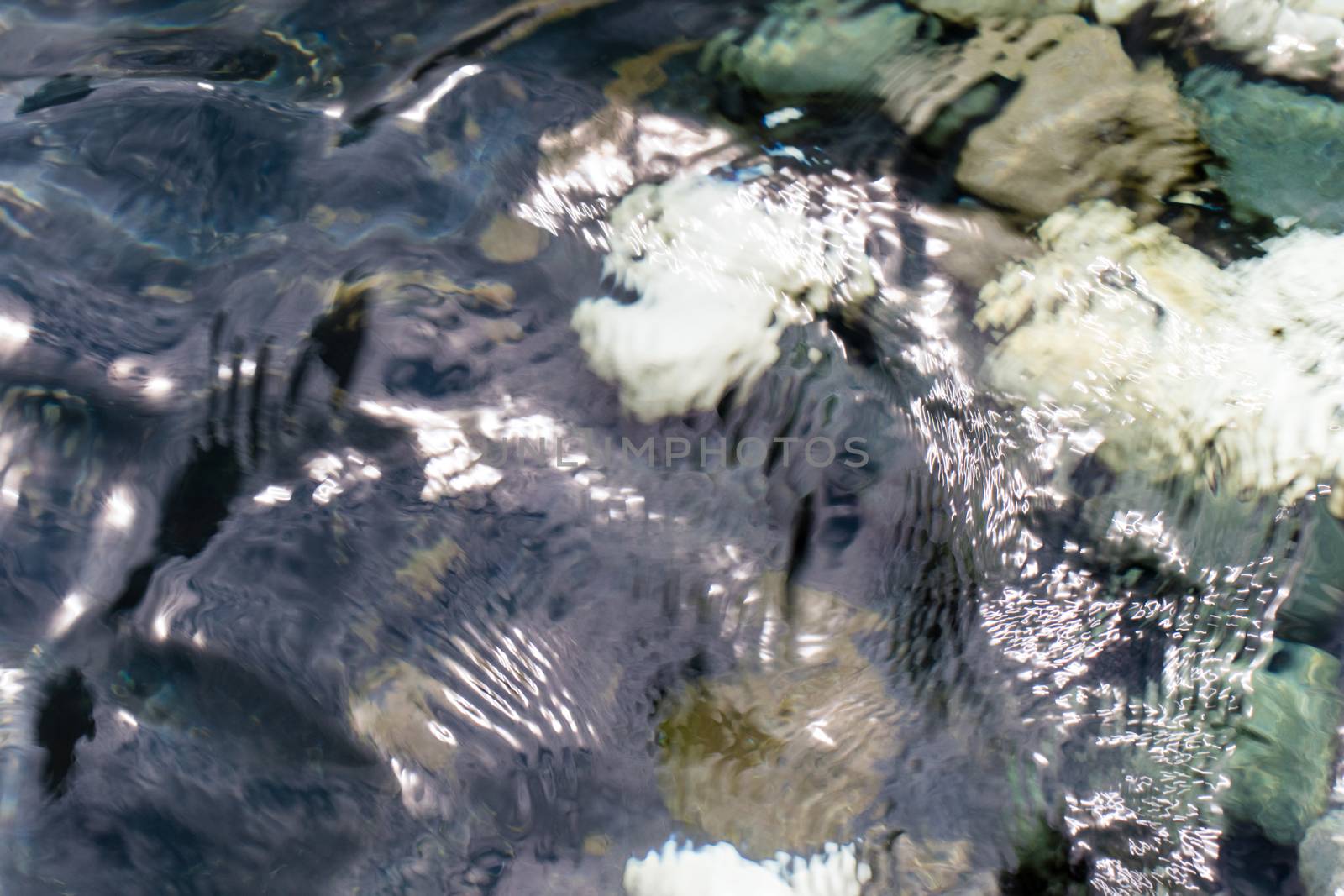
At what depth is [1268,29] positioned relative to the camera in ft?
5.03

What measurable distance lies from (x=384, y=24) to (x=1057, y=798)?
5.30 ft

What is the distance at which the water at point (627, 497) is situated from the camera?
1313 mm

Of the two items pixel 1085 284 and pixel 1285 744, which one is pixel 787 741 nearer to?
pixel 1285 744

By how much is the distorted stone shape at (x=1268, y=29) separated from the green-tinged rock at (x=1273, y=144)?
0.04 metres

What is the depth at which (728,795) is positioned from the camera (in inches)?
52.3

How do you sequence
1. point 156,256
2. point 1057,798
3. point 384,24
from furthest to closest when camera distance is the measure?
point 384,24 < point 156,256 < point 1057,798

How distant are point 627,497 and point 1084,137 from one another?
911 millimetres

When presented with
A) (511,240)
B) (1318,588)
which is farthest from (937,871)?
(511,240)

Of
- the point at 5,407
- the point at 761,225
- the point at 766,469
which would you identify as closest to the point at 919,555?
the point at 766,469

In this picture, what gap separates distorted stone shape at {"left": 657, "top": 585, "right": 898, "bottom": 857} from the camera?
4.31ft

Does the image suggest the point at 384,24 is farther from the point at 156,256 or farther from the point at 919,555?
the point at 919,555

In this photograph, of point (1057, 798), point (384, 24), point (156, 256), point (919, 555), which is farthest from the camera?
point (384, 24)

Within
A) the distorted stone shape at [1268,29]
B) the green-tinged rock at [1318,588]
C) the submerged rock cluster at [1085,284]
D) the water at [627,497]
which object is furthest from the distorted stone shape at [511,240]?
the green-tinged rock at [1318,588]

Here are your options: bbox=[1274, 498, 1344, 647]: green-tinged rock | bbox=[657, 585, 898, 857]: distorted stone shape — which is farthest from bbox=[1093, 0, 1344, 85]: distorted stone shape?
bbox=[657, 585, 898, 857]: distorted stone shape
